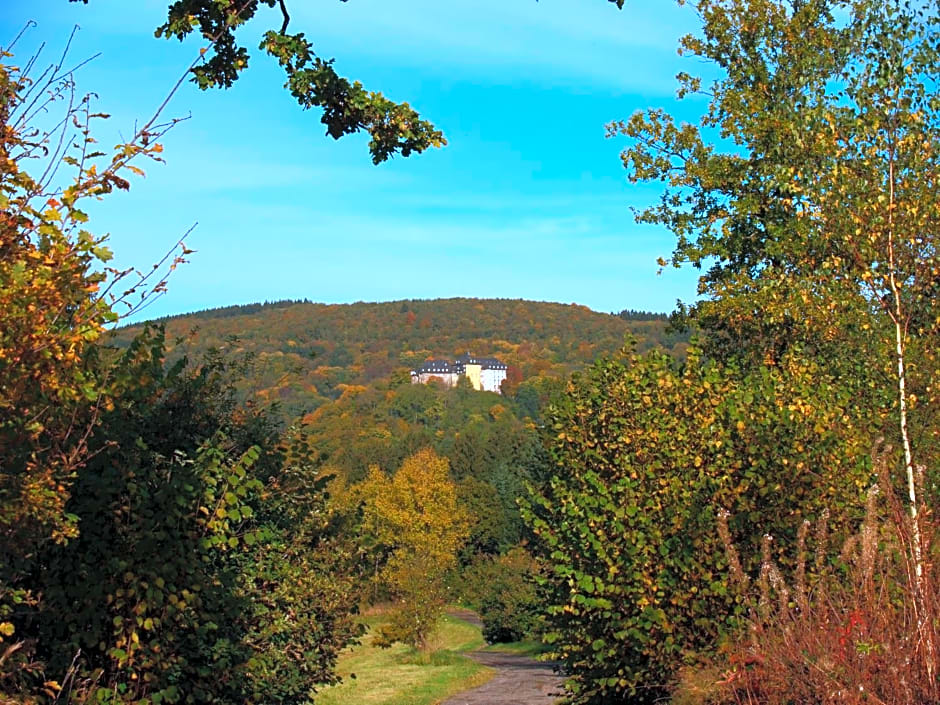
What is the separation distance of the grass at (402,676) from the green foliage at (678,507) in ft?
52.9

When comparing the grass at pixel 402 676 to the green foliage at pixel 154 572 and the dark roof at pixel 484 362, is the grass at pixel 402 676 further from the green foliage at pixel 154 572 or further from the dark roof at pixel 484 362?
the dark roof at pixel 484 362

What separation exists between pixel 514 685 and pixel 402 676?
5.35 m

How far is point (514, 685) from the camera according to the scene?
118 ft

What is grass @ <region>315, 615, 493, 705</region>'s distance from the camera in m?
33.1

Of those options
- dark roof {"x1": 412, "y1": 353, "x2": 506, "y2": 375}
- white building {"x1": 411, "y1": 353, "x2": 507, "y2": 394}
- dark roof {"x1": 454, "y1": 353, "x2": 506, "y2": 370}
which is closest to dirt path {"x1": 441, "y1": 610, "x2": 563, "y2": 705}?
white building {"x1": 411, "y1": 353, "x2": 507, "y2": 394}

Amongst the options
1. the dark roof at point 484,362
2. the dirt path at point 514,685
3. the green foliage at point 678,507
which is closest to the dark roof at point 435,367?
the dark roof at point 484,362

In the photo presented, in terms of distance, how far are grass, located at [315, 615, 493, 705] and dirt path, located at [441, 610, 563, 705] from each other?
749mm

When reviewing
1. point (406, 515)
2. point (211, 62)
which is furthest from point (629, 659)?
point (406, 515)

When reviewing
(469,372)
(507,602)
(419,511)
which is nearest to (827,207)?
(507,602)

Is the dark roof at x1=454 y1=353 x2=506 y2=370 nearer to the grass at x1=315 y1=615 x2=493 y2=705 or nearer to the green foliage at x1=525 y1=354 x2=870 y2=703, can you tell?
the grass at x1=315 y1=615 x2=493 y2=705

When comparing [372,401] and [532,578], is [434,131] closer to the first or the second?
[532,578]

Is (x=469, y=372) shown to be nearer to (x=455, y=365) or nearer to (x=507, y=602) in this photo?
(x=455, y=365)

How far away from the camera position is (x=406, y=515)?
2768 inches

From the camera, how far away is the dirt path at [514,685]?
1251 inches
